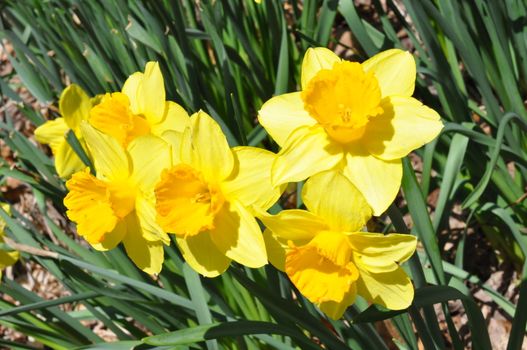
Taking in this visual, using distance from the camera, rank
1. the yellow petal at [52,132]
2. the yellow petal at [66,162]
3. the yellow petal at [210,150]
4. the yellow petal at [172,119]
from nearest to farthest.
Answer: the yellow petal at [210,150], the yellow petal at [172,119], the yellow petal at [66,162], the yellow petal at [52,132]

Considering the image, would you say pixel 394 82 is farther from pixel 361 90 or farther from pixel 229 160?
pixel 229 160

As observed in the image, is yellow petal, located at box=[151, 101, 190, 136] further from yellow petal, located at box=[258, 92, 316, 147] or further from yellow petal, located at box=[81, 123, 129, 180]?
yellow petal, located at box=[258, 92, 316, 147]

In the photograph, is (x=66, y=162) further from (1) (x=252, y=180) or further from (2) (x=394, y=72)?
(2) (x=394, y=72)

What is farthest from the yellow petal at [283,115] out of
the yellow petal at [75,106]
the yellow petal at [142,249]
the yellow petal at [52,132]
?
the yellow petal at [52,132]

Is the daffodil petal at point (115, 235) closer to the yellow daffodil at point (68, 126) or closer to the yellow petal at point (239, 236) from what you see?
the yellow petal at point (239, 236)

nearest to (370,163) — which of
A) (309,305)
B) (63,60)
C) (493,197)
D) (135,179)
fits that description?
(135,179)
